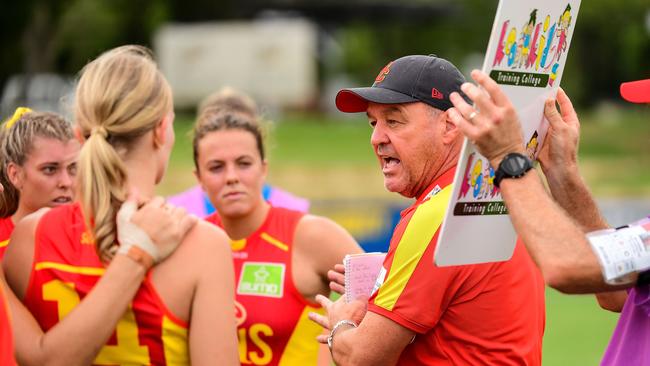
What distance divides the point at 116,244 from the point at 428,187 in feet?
3.64

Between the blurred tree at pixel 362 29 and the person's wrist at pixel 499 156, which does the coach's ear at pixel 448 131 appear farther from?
the blurred tree at pixel 362 29

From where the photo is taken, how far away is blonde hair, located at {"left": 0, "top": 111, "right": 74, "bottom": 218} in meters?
4.13

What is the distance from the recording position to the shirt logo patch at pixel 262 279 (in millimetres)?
4805

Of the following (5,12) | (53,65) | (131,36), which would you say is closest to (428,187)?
(5,12)

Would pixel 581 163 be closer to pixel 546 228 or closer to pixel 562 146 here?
pixel 562 146

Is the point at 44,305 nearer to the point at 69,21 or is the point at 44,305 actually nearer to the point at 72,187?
the point at 72,187

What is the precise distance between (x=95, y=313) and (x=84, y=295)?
0.59 feet

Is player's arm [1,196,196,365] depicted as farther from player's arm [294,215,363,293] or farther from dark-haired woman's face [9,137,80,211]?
player's arm [294,215,363,293]

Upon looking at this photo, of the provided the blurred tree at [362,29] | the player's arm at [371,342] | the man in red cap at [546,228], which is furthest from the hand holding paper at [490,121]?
the blurred tree at [362,29]

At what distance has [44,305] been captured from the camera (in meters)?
3.41

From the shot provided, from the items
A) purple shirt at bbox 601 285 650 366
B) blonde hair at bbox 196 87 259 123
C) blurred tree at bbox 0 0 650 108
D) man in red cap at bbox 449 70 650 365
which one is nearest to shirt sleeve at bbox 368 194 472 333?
man in red cap at bbox 449 70 650 365

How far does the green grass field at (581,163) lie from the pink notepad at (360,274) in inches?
272

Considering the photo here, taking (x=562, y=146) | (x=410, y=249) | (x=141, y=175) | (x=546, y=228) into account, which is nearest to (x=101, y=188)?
(x=141, y=175)

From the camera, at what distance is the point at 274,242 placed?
4.95 m
